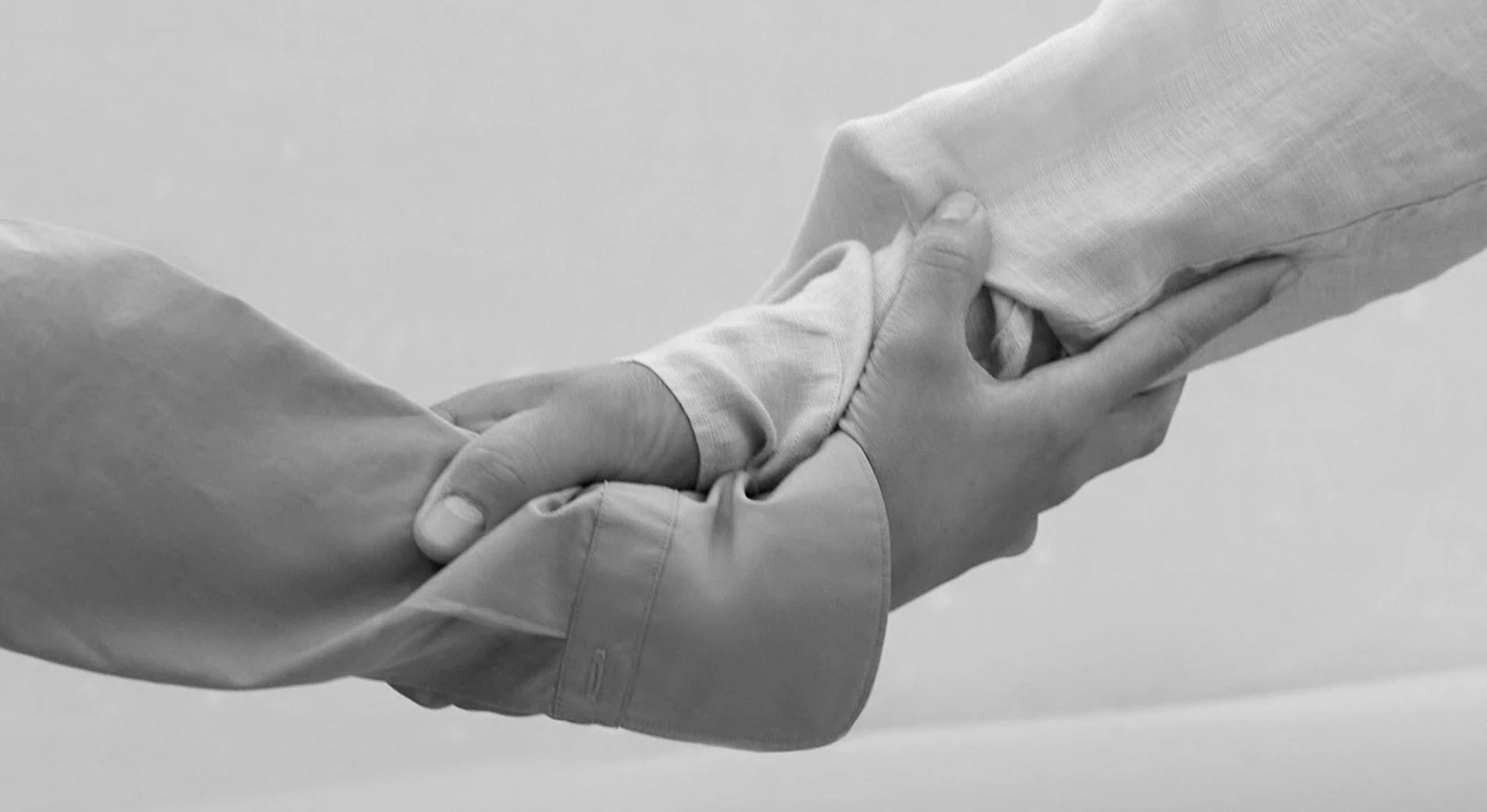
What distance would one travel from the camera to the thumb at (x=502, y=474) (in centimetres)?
44

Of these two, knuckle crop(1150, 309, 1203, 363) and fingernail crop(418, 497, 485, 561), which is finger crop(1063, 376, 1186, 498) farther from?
fingernail crop(418, 497, 485, 561)

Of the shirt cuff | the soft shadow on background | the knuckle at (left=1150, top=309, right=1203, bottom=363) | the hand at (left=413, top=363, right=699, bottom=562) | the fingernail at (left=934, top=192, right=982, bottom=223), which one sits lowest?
the soft shadow on background

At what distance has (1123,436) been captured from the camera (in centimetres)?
57

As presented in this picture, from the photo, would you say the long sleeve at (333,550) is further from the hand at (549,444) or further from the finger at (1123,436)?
the finger at (1123,436)

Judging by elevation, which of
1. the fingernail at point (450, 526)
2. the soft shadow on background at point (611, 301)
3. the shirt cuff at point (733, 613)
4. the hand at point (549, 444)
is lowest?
the soft shadow on background at point (611, 301)

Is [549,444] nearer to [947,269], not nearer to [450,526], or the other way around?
[450,526]

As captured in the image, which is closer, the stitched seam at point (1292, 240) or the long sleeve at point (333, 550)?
the long sleeve at point (333, 550)

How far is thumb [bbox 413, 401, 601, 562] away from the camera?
0.44 metres

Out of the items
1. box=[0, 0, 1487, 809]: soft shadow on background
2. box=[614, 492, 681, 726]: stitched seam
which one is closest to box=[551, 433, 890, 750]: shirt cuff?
box=[614, 492, 681, 726]: stitched seam

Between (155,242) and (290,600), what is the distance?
825 mm

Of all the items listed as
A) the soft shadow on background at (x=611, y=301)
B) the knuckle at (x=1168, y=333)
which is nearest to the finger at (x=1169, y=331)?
the knuckle at (x=1168, y=333)

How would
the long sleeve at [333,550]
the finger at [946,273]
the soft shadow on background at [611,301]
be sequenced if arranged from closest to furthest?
the long sleeve at [333,550] < the finger at [946,273] < the soft shadow on background at [611,301]

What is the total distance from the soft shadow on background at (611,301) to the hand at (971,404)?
617mm

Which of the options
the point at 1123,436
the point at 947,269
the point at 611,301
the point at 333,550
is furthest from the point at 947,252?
the point at 611,301
